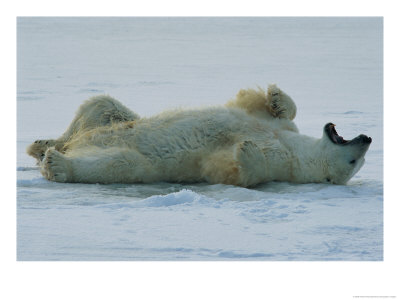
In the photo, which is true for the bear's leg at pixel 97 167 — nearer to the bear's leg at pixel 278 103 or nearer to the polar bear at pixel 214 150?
the polar bear at pixel 214 150

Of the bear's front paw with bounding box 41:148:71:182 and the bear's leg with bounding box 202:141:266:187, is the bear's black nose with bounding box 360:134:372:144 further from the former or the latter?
the bear's front paw with bounding box 41:148:71:182

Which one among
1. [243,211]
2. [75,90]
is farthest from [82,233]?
[75,90]

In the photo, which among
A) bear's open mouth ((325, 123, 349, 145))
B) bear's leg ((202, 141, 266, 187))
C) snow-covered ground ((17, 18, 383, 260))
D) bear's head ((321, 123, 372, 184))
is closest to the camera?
snow-covered ground ((17, 18, 383, 260))

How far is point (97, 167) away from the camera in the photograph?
546 centimetres

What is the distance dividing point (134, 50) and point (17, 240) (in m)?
11.9

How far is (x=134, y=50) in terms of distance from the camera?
15562 mm

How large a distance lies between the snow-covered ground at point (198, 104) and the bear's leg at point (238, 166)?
120 millimetres

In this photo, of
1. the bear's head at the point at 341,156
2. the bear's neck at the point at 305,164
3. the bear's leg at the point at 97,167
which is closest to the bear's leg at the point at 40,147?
the bear's leg at the point at 97,167

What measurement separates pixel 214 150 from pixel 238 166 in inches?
15.8

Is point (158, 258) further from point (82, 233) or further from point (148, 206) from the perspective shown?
point (148, 206)

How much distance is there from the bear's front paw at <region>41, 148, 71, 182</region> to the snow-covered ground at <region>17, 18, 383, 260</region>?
10cm

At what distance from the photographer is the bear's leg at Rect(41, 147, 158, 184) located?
5430 millimetres

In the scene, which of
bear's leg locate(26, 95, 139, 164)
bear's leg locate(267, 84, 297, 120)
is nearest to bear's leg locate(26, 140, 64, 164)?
bear's leg locate(26, 95, 139, 164)

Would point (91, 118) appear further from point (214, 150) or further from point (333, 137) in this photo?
point (333, 137)
